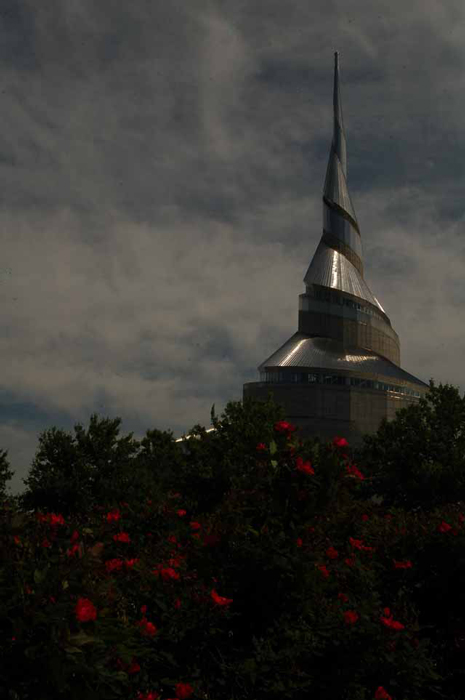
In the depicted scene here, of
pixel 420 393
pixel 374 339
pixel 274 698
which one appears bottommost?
pixel 274 698

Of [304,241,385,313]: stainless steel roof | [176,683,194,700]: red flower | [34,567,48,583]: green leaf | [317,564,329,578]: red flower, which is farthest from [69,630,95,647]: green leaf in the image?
[304,241,385,313]: stainless steel roof

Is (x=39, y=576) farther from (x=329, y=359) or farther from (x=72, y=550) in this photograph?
(x=329, y=359)

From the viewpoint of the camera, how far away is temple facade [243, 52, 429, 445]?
236 ft

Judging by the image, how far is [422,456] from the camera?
2875 cm

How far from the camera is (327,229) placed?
8462 centimetres

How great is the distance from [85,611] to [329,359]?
70670 millimetres

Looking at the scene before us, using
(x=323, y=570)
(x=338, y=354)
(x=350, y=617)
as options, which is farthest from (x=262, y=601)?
(x=338, y=354)

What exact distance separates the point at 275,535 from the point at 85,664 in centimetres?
440

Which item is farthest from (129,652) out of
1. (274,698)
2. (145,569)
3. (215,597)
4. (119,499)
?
(119,499)

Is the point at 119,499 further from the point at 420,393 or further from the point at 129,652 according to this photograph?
the point at 420,393

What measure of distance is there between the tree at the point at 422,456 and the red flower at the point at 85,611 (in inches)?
812

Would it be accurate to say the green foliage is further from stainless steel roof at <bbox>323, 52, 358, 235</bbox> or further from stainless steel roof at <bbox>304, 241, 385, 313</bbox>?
stainless steel roof at <bbox>323, 52, 358, 235</bbox>

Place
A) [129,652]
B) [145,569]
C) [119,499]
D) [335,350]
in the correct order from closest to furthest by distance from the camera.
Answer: [129,652] → [145,569] → [119,499] → [335,350]

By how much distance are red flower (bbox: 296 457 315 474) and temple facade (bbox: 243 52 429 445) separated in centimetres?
5915
